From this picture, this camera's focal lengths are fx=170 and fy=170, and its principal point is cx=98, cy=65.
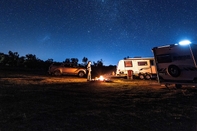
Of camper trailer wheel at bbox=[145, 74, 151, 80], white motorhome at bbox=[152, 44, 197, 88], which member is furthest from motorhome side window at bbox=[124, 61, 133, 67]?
white motorhome at bbox=[152, 44, 197, 88]

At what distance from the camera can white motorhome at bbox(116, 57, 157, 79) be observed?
19.7 meters

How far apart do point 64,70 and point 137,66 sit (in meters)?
8.85

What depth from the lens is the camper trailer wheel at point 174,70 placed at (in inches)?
372

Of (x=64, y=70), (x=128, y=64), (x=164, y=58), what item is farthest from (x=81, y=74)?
(x=164, y=58)

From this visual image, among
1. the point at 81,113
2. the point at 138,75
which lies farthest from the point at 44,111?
the point at 138,75

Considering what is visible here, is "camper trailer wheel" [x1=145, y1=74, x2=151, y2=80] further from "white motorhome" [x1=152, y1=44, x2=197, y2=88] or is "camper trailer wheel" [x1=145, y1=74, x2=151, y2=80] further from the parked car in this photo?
"white motorhome" [x1=152, y1=44, x2=197, y2=88]

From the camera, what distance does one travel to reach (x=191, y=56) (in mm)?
8945

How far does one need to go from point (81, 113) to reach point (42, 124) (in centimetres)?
121

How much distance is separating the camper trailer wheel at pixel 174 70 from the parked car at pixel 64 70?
43.7ft

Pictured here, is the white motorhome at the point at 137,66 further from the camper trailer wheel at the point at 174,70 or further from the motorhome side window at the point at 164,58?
the camper trailer wheel at the point at 174,70

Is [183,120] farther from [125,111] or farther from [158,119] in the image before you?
[125,111]

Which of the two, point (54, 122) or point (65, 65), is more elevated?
point (65, 65)

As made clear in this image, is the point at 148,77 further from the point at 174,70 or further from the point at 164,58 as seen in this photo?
the point at 174,70

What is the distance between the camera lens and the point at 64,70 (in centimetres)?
2105
